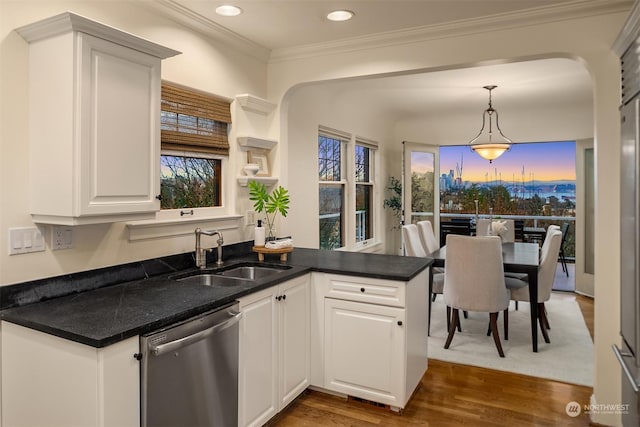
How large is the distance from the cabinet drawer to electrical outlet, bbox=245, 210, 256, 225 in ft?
3.07

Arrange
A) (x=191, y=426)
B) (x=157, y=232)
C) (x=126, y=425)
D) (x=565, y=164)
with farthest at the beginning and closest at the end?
(x=565, y=164) → (x=157, y=232) → (x=191, y=426) → (x=126, y=425)

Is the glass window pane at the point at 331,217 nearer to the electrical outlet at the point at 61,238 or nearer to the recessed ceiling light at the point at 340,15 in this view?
the recessed ceiling light at the point at 340,15

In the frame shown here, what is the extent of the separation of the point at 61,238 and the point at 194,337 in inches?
33.5

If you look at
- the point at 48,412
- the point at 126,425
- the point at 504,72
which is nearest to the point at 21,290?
the point at 48,412

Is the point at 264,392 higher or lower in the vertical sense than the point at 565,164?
lower

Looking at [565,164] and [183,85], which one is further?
[565,164]

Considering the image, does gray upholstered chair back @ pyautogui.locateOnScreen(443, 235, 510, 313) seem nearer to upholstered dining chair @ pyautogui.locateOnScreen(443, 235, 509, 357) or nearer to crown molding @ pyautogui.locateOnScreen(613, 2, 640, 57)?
upholstered dining chair @ pyautogui.locateOnScreen(443, 235, 509, 357)

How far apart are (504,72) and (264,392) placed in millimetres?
3913

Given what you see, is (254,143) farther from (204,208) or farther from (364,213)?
(364,213)

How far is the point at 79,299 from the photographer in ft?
6.75

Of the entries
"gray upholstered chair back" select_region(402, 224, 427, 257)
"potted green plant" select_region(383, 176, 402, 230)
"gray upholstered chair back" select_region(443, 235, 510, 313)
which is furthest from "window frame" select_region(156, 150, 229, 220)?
"potted green plant" select_region(383, 176, 402, 230)

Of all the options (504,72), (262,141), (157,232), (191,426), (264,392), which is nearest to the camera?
(191,426)

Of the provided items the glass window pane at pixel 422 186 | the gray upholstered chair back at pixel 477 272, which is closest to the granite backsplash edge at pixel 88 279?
the gray upholstered chair back at pixel 477 272

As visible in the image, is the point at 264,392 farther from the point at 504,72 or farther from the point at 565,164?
the point at 565,164
